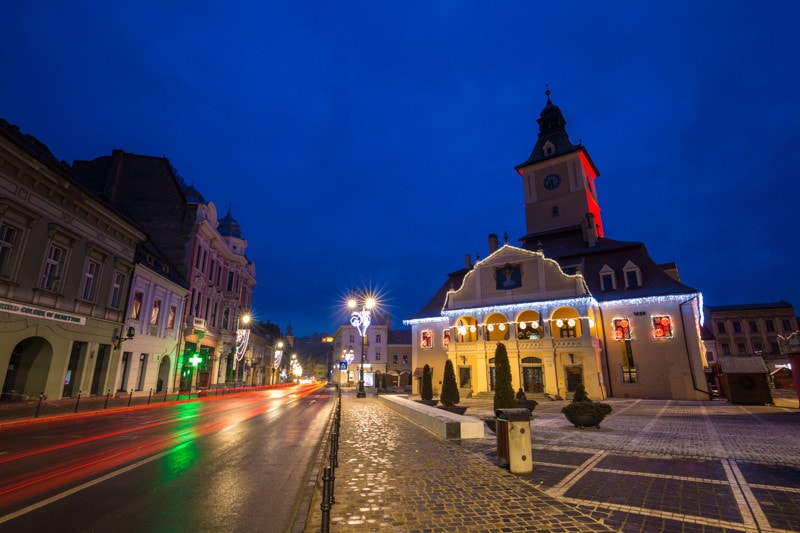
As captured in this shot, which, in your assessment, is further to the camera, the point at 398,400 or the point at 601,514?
the point at 398,400

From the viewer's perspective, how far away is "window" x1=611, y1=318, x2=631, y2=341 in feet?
111

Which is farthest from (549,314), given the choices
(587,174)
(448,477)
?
(448,477)

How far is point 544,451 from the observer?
33.1 ft

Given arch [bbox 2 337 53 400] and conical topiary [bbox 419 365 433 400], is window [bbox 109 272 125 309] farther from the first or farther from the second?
conical topiary [bbox 419 365 433 400]

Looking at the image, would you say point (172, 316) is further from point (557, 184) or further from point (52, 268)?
point (557, 184)

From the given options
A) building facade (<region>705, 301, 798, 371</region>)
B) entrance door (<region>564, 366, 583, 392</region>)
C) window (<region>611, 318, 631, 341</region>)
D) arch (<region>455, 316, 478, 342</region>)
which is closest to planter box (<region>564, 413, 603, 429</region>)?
entrance door (<region>564, 366, 583, 392</region>)

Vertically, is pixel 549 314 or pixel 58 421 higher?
pixel 549 314

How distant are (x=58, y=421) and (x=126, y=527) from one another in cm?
1438

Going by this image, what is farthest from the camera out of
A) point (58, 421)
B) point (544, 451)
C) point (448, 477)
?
point (58, 421)

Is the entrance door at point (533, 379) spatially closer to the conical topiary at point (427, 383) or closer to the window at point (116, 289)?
the conical topiary at point (427, 383)

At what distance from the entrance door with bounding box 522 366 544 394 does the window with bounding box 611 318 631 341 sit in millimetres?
7482

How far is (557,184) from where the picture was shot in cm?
4872

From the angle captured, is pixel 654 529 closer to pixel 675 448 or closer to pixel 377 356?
pixel 675 448

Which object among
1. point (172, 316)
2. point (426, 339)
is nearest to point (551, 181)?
point (426, 339)
